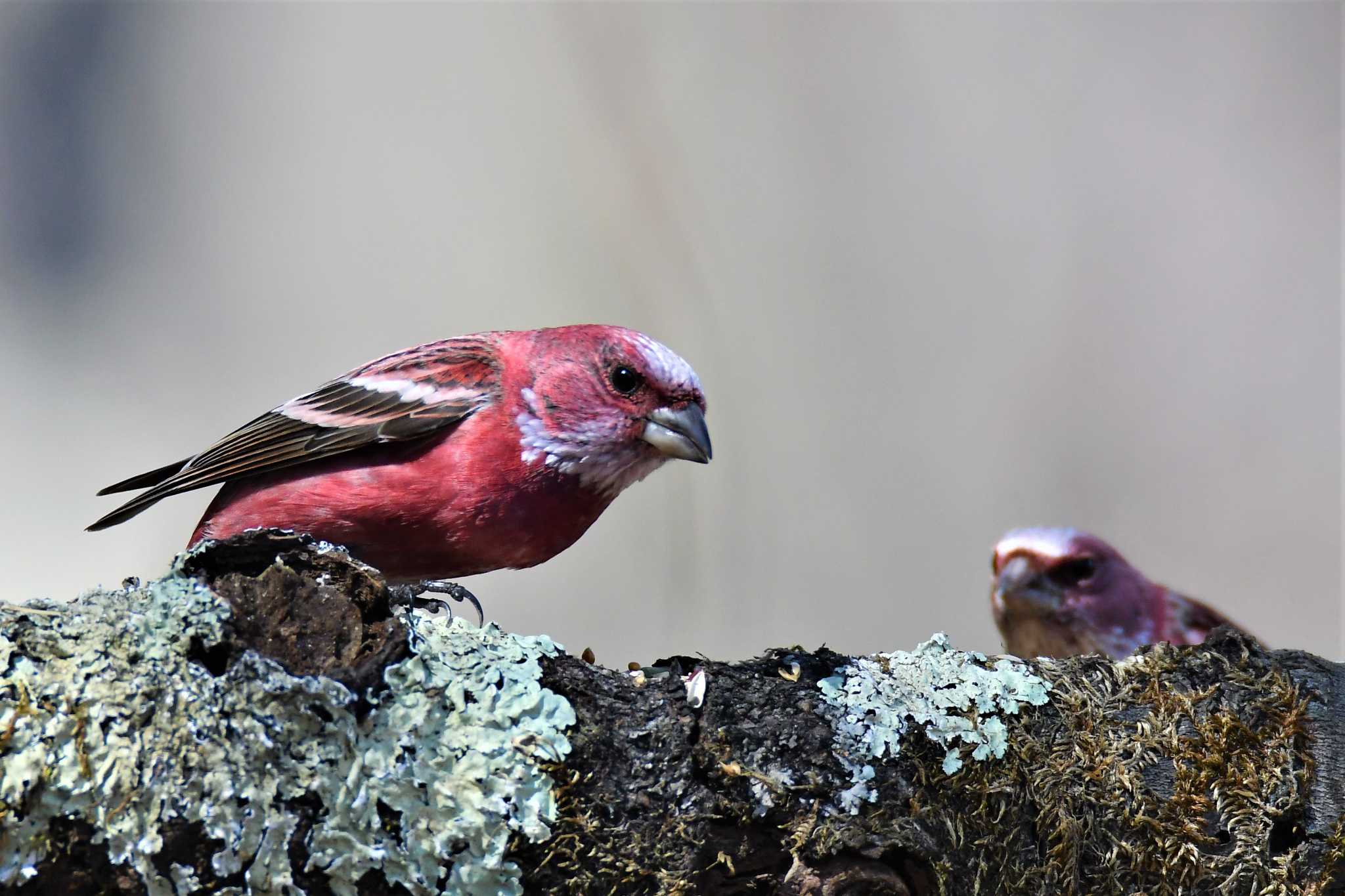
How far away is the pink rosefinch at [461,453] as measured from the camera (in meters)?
2.51

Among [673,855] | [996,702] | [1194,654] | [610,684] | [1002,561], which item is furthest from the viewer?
[1002,561]

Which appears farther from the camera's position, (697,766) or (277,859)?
(697,766)

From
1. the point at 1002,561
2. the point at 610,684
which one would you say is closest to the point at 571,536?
the point at 610,684

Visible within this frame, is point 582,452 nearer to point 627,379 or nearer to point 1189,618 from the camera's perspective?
point 627,379

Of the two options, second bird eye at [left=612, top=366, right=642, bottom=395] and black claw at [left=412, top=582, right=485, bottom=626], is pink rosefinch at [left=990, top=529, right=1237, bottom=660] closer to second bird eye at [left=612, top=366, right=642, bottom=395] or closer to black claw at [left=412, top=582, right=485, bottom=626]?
second bird eye at [left=612, top=366, right=642, bottom=395]

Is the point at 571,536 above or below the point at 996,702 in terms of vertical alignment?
above

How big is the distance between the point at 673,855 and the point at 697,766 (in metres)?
0.12

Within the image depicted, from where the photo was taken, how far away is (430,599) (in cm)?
242

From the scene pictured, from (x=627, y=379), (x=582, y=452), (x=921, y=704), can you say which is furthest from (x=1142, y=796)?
(x=627, y=379)

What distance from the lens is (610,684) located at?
162 centimetres

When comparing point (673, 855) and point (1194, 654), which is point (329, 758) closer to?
point (673, 855)

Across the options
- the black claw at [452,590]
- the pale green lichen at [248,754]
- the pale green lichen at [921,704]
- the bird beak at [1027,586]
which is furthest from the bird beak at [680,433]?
the bird beak at [1027,586]

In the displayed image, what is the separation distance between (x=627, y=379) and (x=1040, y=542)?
7.24ft

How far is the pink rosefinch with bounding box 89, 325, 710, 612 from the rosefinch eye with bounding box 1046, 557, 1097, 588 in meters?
2.05
